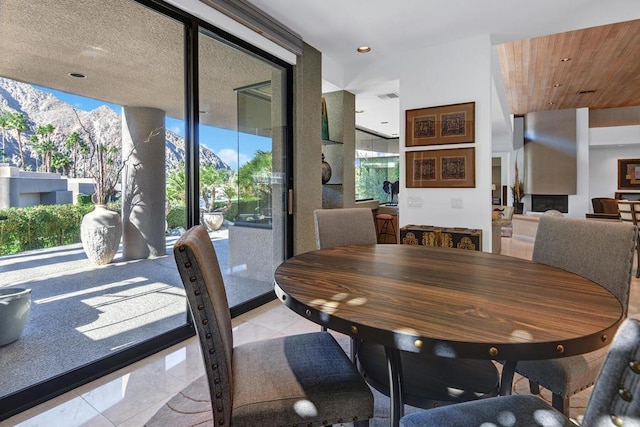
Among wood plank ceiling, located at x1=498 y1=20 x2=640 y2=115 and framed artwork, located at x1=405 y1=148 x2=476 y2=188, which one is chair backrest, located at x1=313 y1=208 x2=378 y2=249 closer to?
framed artwork, located at x1=405 y1=148 x2=476 y2=188

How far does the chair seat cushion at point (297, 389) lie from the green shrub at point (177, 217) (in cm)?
150

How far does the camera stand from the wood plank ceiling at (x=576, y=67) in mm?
3953

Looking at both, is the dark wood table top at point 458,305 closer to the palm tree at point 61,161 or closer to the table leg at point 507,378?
the table leg at point 507,378

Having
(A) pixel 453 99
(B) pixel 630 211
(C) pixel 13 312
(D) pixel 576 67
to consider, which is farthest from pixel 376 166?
(C) pixel 13 312

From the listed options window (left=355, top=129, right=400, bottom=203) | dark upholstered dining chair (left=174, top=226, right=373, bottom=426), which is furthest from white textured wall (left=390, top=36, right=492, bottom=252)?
window (left=355, top=129, right=400, bottom=203)

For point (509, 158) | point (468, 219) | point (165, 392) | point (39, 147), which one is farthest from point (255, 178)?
point (509, 158)

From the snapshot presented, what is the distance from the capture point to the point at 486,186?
3.34m

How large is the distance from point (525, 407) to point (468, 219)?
2.70 m

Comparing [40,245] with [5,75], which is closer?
[5,75]

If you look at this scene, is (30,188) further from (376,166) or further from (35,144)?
(376,166)

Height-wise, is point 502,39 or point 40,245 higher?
point 502,39

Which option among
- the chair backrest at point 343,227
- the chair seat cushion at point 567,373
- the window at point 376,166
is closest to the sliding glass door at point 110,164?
the chair backrest at point 343,227

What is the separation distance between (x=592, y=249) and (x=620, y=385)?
4.38 ft

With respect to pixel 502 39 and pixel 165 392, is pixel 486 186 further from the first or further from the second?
pixel 165 392
